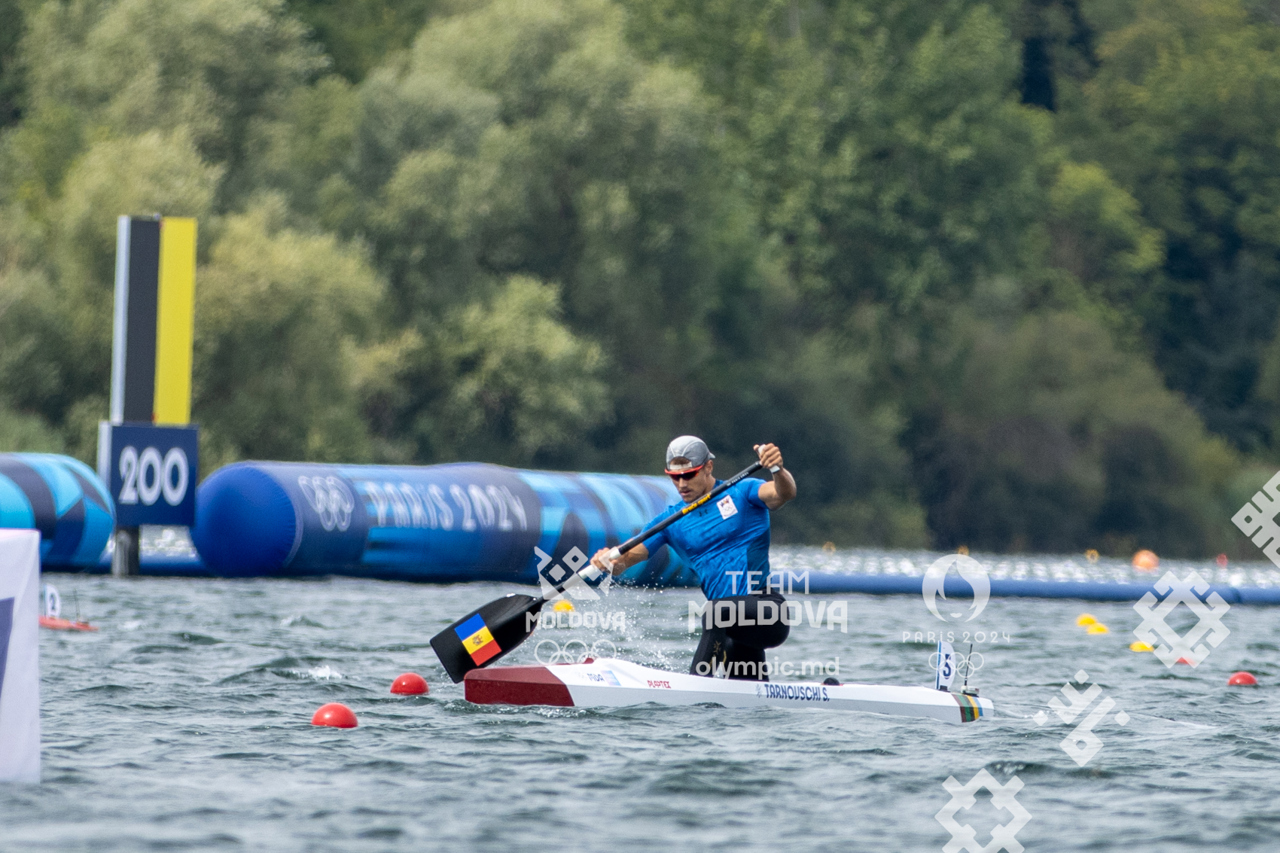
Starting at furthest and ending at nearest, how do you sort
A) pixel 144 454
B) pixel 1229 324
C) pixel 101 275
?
pixel 1229 324
pixel 101 275
pixel 144 454

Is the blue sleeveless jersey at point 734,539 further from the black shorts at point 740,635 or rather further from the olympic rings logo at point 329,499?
the olympic rings logo at point 329,499

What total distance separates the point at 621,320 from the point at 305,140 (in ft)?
28.9

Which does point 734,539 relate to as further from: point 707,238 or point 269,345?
point 707,238

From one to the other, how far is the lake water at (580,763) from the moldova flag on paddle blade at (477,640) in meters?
0.36

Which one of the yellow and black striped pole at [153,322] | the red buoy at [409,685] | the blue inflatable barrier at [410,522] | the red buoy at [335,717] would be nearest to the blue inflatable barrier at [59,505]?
the yellow and black striped pole at [153,322]

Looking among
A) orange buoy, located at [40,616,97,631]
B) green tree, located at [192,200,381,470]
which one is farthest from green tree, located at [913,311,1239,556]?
orange buoy, located at [40,616,97,631]

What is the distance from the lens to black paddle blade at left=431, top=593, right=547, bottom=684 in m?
11.7

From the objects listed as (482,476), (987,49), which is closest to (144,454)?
(482,476)

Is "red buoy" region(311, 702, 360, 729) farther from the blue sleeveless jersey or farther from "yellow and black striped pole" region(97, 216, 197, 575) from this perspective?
"yellow and black striped pole" region(97, 216, 197, 575)

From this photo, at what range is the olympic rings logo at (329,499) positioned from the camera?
2206 cm

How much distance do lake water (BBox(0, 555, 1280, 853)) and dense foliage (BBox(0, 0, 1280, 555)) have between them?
2018cm

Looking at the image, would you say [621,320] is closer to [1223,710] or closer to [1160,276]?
[1160,276]

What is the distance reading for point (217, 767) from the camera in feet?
29.5

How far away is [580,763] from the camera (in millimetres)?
9367
